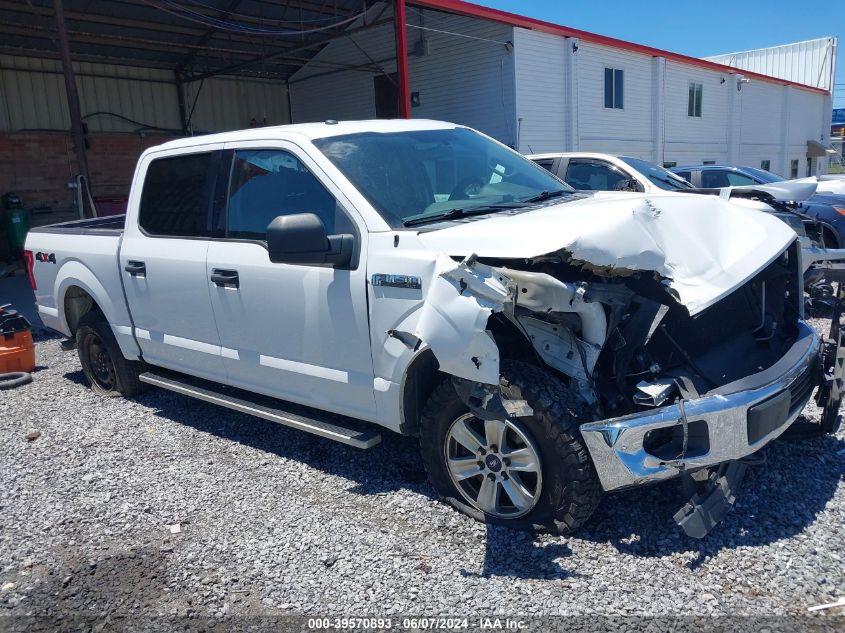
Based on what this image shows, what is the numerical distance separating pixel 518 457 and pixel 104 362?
4207 millimetres

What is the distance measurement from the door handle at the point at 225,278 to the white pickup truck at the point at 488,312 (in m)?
0.01

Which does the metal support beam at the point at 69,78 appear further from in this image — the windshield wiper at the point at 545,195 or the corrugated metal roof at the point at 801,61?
the corrugated metal roof at the point at 801,61

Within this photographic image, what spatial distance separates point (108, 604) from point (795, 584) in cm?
291

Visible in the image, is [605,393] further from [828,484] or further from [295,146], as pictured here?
[295,146]

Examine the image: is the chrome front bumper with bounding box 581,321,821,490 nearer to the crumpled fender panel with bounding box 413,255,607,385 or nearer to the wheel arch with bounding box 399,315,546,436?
the crumpled fender panel with bounding box 413,255,607,385

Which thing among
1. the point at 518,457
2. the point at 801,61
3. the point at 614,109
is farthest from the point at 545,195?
the point at 801,61

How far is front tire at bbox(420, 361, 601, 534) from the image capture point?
2.99 metres

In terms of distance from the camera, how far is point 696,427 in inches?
109

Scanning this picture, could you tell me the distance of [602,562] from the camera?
3.02m

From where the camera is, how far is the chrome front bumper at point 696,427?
274cm

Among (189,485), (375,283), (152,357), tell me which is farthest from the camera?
(152,357)

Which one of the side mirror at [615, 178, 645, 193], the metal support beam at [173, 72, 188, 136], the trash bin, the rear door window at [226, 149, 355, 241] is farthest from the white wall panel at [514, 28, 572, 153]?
the rear door window at [226, 149, 355, 241]

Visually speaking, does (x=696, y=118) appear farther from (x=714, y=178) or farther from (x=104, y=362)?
(x=104, y=362)

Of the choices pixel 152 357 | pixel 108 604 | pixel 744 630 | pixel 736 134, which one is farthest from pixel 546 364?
pixel 736 134
